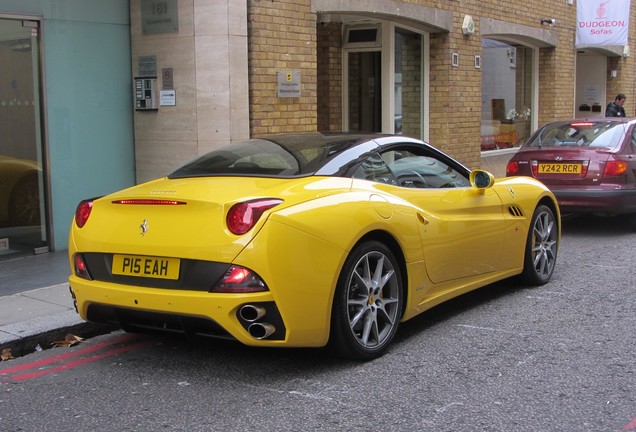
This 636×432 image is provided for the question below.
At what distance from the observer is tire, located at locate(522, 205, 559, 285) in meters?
7.07

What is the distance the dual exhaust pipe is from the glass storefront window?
37.3ft

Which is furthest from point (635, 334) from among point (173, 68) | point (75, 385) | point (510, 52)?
point (510, 52)

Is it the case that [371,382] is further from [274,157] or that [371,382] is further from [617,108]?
[617,108]

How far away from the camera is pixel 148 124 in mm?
9711

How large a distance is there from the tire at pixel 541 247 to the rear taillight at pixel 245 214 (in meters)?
3.21

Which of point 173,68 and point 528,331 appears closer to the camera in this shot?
point 528,331

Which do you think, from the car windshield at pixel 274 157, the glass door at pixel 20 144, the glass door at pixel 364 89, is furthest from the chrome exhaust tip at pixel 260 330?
the glass door at pixel 364 89

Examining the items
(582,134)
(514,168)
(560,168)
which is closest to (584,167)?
(560,168)

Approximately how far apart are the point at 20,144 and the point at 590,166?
674 centimetres

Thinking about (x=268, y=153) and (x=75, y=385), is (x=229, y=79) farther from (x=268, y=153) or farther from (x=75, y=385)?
(x=75, y=385)

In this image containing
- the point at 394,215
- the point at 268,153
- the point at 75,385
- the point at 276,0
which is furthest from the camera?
the point at 276,0

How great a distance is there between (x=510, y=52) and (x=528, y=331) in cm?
1170

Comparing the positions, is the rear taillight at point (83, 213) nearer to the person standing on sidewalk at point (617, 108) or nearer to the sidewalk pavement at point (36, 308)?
the sidewalk pavement at point (36, 308)

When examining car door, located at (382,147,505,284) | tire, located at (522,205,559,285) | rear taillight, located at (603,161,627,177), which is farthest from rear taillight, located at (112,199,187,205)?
rear taillight, located at (603,161,627,177)
